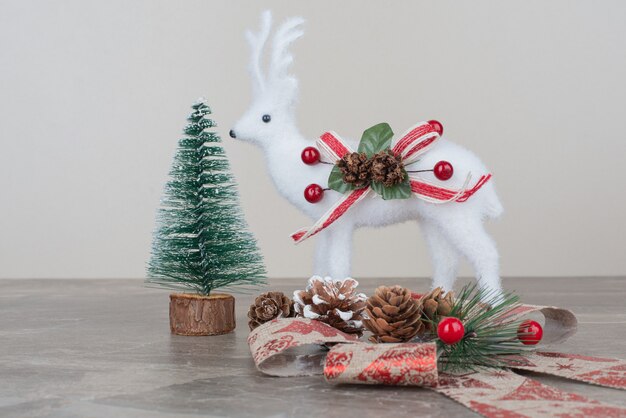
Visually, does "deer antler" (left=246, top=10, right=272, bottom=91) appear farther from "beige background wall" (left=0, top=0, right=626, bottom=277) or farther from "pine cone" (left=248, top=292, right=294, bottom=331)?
"beige background wall" (left=0, top=0, right=626, bottom=277)

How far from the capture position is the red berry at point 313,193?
4.40ft

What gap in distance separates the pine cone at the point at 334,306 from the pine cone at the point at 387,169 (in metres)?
0.23

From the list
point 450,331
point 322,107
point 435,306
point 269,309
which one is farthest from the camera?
point 322,107

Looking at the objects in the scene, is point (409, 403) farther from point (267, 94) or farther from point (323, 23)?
point (323, 23)

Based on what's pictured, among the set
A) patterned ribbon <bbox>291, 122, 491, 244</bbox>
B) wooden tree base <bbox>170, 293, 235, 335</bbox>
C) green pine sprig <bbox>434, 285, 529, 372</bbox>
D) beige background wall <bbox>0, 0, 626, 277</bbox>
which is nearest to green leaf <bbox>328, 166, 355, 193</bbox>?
patterned ribbon <bbox>291, 122, 491, 244</bbox>

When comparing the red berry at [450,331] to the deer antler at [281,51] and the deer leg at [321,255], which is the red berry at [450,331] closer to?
the deer leg at [321,255]

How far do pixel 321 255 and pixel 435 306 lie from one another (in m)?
0.42

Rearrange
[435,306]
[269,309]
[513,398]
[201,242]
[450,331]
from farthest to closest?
[201,242]
[269,309]
[435,306]
[450,331]
[513,398]

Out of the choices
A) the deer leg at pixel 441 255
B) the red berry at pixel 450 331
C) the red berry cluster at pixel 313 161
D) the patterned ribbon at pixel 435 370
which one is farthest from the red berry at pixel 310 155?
the red berry at pixel 450 331

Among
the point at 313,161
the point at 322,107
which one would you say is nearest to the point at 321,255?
the point at 313,161

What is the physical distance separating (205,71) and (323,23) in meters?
0.43

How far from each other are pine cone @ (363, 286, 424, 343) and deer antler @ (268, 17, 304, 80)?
58cm

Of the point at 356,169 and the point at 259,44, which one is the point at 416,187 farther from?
the point at 259,44

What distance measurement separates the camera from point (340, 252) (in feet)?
4.41
